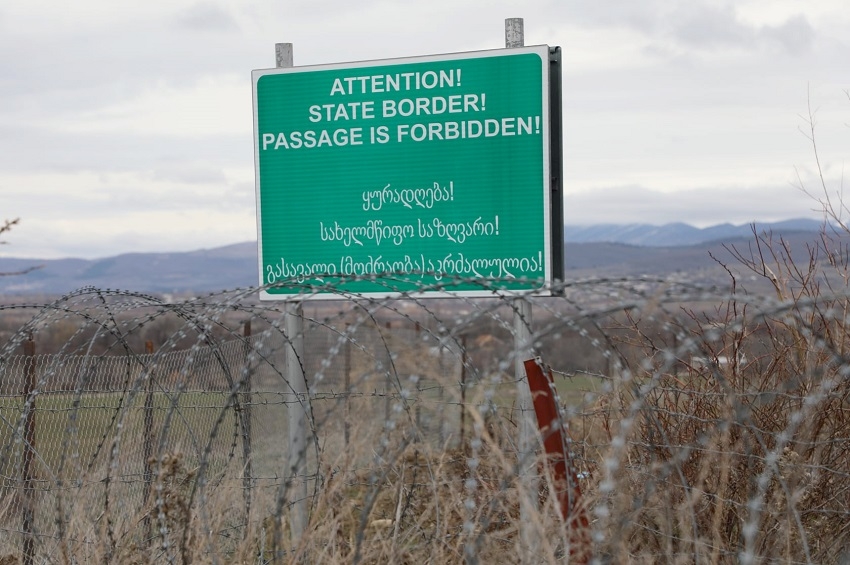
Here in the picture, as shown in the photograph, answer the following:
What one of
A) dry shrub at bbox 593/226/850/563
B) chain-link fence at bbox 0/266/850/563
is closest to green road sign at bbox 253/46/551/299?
chain-link fence at bbox 0/266/850/563

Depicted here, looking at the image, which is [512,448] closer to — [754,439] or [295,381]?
[754,439]

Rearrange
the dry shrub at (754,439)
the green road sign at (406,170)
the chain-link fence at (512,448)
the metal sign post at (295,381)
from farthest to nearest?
the metal sign post at (295,381), the green road sign at (406,170), the dry shrub at (754,439), the chain-link fence at (512,448)

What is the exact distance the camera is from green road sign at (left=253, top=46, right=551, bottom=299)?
7.04 m

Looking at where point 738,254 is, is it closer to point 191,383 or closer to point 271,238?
point 271,238

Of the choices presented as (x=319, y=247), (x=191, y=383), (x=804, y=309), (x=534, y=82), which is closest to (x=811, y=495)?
(x=804, y=309)

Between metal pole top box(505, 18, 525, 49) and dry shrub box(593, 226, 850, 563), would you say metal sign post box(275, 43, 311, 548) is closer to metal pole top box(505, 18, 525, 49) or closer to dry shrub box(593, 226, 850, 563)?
metal pole top box(505, 18, 525, 49)

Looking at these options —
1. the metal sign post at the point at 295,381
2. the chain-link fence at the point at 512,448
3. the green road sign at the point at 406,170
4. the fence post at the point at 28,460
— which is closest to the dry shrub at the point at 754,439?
the chain-link fence at the point at 512,448

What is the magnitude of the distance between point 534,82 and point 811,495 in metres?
3.20

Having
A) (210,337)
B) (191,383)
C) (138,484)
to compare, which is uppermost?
(210,337)

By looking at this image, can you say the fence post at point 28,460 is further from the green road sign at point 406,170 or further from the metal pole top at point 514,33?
the metal pole top at point 514,33

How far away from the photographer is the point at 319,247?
746 cm

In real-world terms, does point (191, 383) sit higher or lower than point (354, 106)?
lower

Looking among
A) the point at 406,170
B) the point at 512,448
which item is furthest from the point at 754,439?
the point at 406,170

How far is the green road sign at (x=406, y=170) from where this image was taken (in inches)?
277
